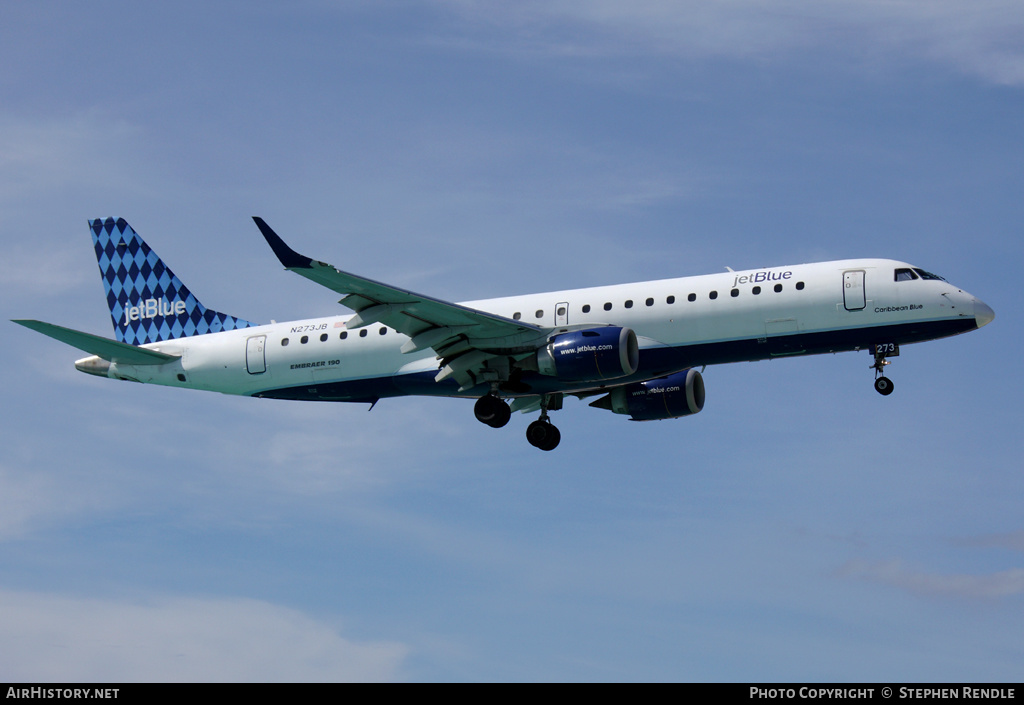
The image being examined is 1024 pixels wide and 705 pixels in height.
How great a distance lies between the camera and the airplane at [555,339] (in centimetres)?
3644

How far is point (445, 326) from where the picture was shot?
125 feet

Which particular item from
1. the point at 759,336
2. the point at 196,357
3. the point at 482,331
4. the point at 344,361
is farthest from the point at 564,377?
the point at 196,357

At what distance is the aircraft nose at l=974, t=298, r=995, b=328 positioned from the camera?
3638 cm

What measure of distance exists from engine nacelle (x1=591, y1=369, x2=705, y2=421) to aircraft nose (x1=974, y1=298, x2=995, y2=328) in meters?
9.60

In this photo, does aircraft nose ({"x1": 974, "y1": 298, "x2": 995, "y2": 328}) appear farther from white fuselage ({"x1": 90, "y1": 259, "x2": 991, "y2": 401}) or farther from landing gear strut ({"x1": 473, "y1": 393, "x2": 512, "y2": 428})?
landing gear strut ({"x1": 473, "y1": 393, "x2": 512, "y2": 428})

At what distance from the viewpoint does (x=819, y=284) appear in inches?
1449

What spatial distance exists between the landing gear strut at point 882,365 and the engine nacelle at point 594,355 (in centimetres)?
712

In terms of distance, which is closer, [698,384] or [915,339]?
[915,339]

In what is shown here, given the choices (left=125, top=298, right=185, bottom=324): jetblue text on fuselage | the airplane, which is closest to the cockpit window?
the airplane
